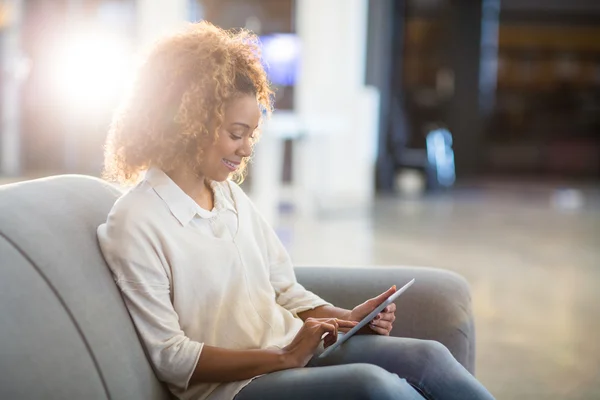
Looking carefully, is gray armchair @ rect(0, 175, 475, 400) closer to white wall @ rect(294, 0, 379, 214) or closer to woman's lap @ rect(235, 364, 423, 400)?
woman's lap @ rect(235, 364, 423, 400)

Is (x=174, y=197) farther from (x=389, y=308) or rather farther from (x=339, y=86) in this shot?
(x=339, y=86)

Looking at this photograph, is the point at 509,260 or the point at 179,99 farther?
the point at 509,260

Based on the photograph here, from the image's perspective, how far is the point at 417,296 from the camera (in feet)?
6.28

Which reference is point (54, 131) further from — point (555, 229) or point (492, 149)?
point (492, 149)

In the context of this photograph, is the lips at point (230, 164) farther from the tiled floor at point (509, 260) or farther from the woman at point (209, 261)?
the tiled floor at point (509, 260)

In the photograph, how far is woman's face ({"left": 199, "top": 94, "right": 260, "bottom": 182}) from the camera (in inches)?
59.0

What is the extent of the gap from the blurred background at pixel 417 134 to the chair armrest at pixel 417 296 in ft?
1.80

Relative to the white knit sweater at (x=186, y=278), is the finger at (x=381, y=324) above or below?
below

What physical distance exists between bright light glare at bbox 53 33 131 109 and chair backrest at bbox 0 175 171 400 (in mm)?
9108

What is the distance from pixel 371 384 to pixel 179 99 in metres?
0.59

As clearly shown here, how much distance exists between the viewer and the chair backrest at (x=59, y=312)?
1178mm

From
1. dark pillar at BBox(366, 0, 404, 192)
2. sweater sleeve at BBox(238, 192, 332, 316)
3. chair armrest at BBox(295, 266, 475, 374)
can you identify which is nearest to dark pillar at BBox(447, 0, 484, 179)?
dark pillar at BBox(366, 0, 404, 192)

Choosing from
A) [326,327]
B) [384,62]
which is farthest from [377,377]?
[384,62]

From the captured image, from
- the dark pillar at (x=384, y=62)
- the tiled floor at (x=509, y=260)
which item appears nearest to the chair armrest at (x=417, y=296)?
the tiled floor at (x=509, y=260)
